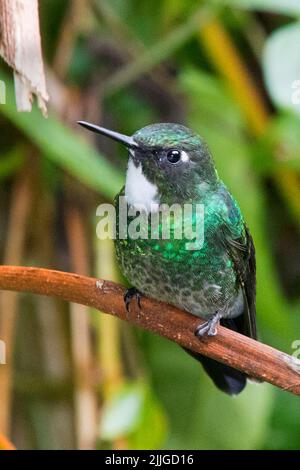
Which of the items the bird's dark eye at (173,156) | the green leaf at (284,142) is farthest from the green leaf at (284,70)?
the bird's dark eye at (173,156)

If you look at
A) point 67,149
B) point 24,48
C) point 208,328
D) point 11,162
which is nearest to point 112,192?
point 67,149

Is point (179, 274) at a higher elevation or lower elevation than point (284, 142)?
lower

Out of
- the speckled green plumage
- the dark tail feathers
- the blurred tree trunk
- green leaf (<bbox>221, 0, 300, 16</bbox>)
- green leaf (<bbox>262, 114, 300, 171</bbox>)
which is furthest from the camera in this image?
green leaf (<bbox>262, 114, 300, 171</bbox>)

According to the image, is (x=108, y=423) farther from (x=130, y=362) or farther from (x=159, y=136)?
(x=159, y=136)

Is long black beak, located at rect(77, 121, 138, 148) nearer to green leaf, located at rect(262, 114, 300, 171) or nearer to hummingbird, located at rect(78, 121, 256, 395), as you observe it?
hummingbird, located at rect(78, 121, 256, 395)

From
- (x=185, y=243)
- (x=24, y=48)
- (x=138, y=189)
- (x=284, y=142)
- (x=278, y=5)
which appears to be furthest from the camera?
(x=284, y=142)

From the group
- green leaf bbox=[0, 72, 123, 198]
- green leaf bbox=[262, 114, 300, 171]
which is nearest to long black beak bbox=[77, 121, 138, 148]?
green leaf bbox=[0, 72, 123, 198]

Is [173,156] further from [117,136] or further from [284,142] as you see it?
[284,142]

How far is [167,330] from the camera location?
48.3 inches

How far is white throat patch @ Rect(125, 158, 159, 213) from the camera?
132cm

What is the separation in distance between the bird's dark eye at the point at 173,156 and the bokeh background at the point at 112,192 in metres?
0.75

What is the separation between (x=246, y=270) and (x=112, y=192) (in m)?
0.65

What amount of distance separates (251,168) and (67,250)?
2.30 ft
